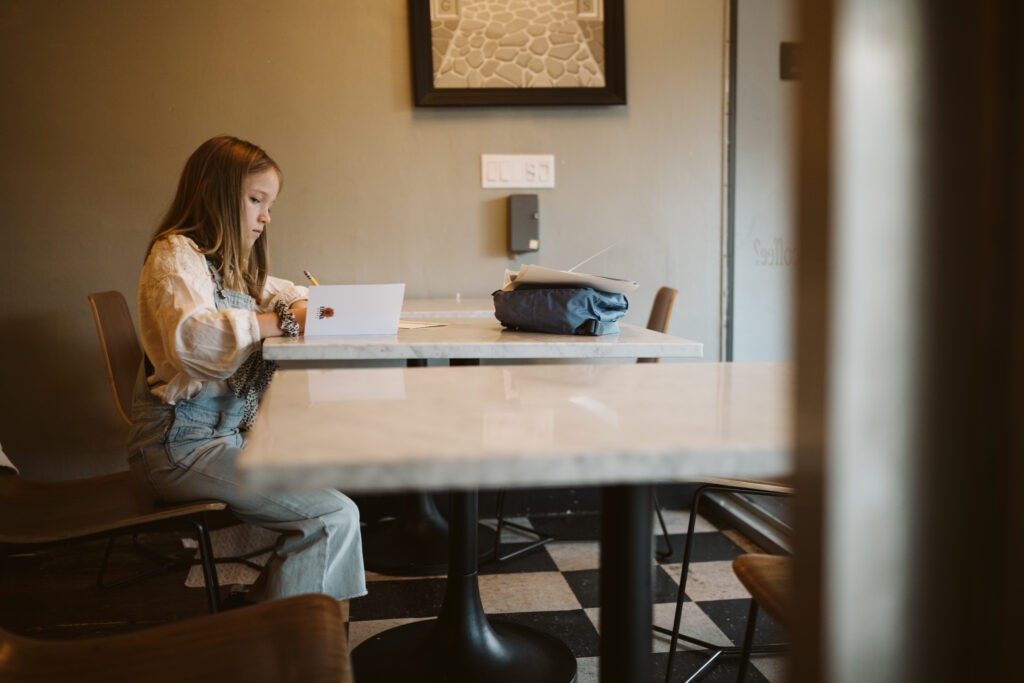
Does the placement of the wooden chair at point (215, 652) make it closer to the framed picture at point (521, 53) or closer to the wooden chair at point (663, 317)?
the wooden chair at point (663, 317)

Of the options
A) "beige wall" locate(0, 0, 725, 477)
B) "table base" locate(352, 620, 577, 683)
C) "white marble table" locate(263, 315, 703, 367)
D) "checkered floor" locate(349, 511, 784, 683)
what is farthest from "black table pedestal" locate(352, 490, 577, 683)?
"beige wall" locate(0, 0, 725, 477)

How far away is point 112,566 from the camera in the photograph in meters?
2.59

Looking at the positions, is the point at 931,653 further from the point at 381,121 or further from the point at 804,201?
the point at 381,121

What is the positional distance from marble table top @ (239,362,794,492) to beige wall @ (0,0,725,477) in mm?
2043

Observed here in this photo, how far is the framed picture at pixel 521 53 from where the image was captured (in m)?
2.97

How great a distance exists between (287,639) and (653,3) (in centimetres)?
280

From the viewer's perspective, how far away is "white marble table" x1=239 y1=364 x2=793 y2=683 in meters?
0.60

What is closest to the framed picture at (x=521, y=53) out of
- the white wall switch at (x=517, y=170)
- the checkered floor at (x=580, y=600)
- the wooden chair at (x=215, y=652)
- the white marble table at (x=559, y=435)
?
the white wall switch at (x=517, y=170)

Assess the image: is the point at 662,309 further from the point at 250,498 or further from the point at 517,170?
the point at 250,498

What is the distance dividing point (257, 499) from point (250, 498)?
20 millimetres

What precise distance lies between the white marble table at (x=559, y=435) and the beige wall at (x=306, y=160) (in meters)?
1.96

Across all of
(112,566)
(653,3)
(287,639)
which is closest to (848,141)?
(287,639)

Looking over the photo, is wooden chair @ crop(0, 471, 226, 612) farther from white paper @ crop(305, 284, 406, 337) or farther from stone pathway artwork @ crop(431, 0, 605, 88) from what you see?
stone pathway artwork @ crop(431, 0, 605, 88)

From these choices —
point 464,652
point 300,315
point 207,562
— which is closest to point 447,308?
point 300,315
